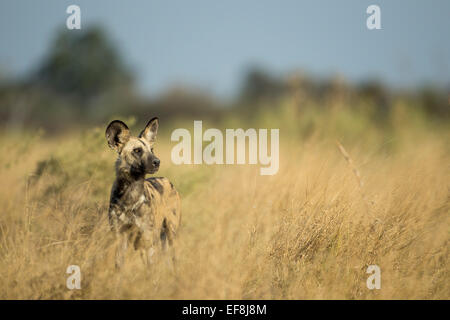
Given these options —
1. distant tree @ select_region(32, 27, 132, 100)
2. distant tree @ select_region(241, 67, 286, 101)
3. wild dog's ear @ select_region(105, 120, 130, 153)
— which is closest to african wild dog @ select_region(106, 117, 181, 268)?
wild dog's ear @ select_region(105, 120, 130, 153)

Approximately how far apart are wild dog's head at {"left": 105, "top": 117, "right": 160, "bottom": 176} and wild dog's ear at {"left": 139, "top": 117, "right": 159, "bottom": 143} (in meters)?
0.01

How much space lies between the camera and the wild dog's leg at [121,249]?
375cm

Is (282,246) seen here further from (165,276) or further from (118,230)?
(118,230)

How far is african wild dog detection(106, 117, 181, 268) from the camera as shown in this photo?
4.06 meters

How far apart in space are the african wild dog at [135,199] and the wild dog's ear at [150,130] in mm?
23

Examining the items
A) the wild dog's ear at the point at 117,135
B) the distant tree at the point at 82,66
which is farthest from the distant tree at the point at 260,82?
the wild dog's ear at the point at 117,135

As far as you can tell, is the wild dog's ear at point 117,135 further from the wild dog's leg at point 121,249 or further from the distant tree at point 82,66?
the distant tree at point 82,66

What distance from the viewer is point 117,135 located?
4336mm

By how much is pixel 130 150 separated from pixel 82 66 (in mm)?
40899

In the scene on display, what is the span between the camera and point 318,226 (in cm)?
402

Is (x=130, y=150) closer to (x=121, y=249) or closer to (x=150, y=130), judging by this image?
(x=150, y=130)
